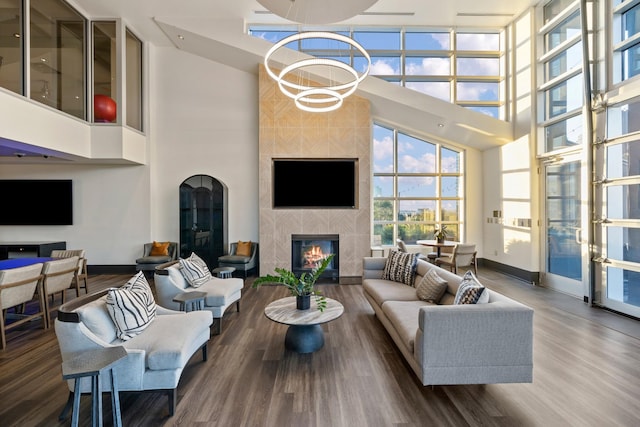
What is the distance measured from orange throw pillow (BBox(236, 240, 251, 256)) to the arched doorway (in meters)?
0.38

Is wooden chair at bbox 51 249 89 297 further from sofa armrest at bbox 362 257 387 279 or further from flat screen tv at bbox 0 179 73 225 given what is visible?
sofa armrest at bbox 362 257 387 279

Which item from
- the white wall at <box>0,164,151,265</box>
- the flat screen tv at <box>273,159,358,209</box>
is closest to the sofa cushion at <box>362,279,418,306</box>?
the flat screen tv at <box>273,159,358,209</box>

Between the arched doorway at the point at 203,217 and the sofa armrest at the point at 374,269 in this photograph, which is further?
the arched doorway at the point at 203,217

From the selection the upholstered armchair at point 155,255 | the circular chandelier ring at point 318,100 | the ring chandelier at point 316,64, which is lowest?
the upholstered armchair at point 155,255

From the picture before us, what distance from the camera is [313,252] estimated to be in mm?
7055

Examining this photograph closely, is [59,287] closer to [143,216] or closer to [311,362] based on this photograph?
[143,216]

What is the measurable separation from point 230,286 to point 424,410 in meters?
2.98

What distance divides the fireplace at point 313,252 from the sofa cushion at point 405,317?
328 centimetres

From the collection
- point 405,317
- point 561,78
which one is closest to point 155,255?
point 405,317

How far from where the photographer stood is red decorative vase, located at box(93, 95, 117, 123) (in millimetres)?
6336

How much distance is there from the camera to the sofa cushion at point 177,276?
162 inches

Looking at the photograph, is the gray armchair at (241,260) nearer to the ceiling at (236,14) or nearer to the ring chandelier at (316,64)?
the ring chandelier at (316,64)

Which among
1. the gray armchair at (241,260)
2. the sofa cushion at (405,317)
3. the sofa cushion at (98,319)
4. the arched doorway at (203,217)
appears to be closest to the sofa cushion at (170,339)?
the sofa cushion at (98,319)

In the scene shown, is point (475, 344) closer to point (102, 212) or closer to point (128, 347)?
point (128, 347)
